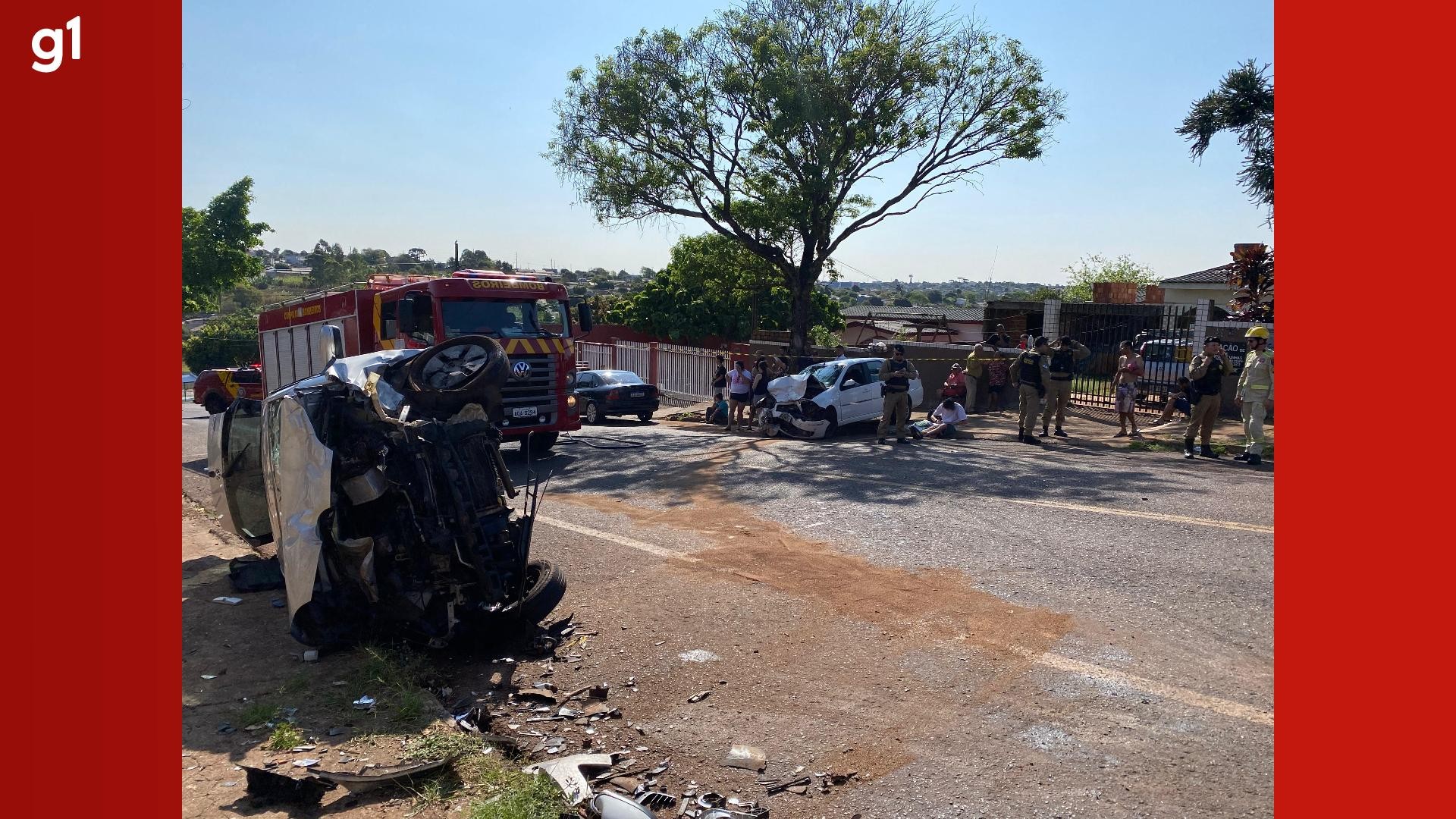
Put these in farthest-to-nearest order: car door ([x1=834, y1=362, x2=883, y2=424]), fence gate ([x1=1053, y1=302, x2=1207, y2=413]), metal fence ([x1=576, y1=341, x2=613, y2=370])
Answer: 1. metal fence ([x1=576, y1=341, x2=613, y2=370])
2. fence gate ([x1=1053, y1=302, x2=1207, y2=413])
3. car door ([x1=834, y1=362, x2=883, y2=424])

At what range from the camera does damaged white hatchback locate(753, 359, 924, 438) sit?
18.0 m

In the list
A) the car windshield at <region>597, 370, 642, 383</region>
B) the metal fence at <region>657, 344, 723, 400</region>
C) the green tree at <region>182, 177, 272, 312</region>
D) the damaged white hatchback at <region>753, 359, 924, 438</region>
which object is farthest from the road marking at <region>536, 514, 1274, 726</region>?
the green tree at <region>182, 177, 272, 312</region>

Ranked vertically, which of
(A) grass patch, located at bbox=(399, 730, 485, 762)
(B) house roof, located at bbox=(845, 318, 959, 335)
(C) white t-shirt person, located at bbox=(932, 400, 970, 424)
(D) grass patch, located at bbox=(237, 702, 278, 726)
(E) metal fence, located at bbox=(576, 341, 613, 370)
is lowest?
(D) grass patch, located at bbox=(237, 702, 278, 726)

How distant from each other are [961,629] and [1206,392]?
9.49 metres

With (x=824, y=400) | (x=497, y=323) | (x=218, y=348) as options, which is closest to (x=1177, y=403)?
(x=824, y=400)

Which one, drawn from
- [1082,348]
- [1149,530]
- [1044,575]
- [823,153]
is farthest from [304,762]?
[823,153]

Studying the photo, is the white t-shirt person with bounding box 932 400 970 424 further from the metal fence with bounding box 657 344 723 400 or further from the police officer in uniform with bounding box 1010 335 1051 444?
the metal fence with bounding box 657 344 723 400

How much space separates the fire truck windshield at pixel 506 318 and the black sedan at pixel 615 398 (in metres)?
7.74

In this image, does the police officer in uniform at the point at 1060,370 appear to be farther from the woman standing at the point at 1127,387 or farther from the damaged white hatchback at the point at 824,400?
the damaged white hatchback at the point at 824,400

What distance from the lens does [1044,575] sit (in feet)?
23.4

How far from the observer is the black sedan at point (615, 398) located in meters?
23.2

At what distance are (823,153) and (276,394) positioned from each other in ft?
56.0

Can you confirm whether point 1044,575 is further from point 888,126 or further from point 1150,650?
point 888,126

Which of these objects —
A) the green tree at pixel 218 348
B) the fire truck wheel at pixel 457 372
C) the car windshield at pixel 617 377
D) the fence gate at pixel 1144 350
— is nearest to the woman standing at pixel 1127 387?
the fence gate at pixel 1144 350
